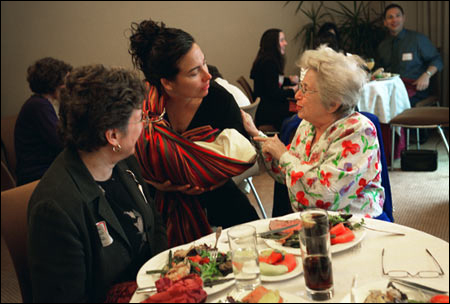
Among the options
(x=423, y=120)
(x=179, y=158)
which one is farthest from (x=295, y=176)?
(x=423, y=120)

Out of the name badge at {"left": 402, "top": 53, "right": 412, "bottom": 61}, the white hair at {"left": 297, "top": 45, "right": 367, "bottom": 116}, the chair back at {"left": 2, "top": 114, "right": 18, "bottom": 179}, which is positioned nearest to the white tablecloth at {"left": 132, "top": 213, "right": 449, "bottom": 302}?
the white hair at {"left": 297, "top": 45, "right": 367, "bottom": 116}

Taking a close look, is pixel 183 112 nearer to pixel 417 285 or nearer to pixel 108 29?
pixel 417 285

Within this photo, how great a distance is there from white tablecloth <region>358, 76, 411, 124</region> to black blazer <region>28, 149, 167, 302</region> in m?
3.56

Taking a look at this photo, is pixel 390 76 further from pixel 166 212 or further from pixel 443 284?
pixel 443 284

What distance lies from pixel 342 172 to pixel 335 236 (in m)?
0.43

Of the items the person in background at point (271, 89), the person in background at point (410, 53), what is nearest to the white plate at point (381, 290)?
the person in background at point (271, 89)

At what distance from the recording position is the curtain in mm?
6250

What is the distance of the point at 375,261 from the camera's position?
1.36 meters

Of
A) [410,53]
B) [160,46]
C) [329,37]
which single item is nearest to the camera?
[160,46]

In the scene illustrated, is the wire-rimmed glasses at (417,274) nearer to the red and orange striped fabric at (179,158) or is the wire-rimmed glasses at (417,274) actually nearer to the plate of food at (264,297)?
the plate of food at (264,297)

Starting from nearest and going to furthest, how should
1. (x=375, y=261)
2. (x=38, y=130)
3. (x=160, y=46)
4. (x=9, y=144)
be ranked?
(x=375, y=261) → (x=160, y=46) → (x=38, y=130) → (x=9, y=144)

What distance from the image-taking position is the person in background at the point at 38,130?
3609 millimetres

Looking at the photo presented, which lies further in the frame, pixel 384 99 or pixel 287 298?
pixel 384 99

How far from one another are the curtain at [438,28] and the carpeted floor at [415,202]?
4.68 feet
